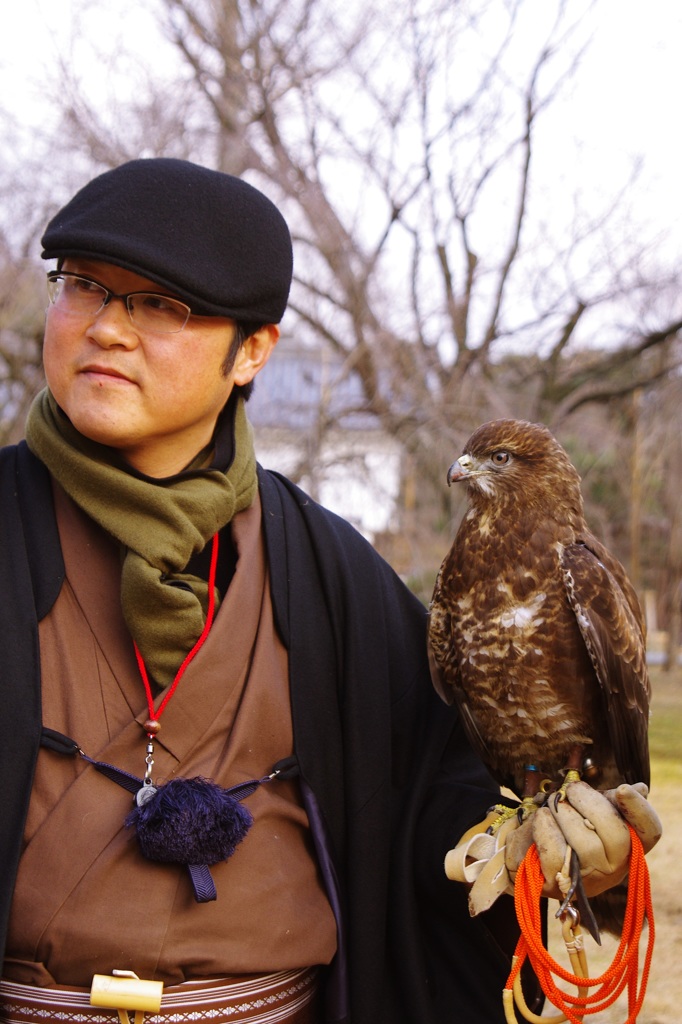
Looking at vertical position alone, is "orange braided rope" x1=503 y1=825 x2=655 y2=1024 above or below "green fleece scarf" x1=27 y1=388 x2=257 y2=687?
below

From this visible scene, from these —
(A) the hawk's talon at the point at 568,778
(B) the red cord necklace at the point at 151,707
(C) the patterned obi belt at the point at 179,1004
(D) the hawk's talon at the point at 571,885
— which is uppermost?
(B) the red cord necklace at the point at 151,707

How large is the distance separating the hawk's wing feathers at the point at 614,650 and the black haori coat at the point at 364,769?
0.35 m

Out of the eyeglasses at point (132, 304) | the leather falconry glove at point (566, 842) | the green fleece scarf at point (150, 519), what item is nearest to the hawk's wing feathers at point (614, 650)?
the leather falconry glove at point (566, 842)

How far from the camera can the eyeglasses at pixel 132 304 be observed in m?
2.15

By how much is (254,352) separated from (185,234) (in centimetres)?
40

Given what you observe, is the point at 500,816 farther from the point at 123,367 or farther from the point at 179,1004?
the point at 123,367

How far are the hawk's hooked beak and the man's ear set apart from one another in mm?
540

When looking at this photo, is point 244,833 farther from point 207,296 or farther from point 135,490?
point 207,296

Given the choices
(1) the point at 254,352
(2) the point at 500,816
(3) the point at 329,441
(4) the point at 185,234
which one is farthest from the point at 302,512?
(3) the point at 329,441

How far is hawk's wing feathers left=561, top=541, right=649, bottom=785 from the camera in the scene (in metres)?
2.27

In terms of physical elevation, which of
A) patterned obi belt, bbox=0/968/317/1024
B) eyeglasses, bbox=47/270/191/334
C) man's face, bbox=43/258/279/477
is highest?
eyeglasses, bbox=47/270/191/334

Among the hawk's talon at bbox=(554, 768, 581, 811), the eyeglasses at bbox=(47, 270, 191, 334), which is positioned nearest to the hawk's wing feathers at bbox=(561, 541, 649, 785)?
the hawk's talon at bbox=(554, 768, 581, 811)

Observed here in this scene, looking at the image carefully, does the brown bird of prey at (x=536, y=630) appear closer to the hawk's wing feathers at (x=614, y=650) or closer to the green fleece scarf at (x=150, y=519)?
the hawk's wing feathers at (x=614, y=650)

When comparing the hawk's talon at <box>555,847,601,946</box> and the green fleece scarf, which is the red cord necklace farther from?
the hawk's talon at <box>555,847,601,946</box>
